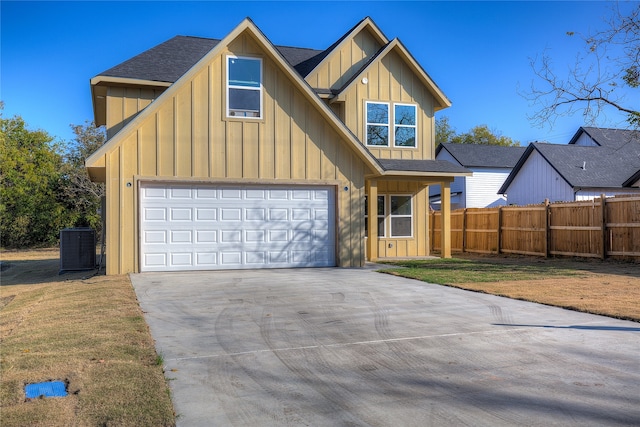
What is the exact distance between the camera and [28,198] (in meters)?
31.0

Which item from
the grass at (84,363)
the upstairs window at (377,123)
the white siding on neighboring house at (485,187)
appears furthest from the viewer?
the white siding on neighboring house at (485,187)

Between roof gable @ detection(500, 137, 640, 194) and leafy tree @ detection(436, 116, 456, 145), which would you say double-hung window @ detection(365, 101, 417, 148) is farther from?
leafy tree @ detection(436, 116, 456, 145)

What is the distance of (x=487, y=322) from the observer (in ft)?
25.1

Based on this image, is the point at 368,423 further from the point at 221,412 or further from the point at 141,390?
the point at 141,390

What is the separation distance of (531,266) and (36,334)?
1377 centimetres

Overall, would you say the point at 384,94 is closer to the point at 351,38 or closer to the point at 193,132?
the point at 351,38

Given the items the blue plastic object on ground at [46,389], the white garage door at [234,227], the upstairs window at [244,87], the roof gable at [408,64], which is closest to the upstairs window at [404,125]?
the roof gable at [408,64]

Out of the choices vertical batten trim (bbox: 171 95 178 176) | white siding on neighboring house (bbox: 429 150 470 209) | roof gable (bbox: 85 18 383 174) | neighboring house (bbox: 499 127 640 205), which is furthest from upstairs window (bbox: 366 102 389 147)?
white siding on neighboring house (bbox: 429 150 470 209)

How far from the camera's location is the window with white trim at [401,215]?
20.1 m

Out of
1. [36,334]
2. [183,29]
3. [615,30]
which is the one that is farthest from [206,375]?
[183,29]

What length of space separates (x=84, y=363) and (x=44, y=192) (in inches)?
1154

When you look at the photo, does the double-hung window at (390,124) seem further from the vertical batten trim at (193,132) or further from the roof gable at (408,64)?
the vertical batten trim at (193,132)

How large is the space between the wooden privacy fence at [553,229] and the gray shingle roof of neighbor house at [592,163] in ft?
24.1

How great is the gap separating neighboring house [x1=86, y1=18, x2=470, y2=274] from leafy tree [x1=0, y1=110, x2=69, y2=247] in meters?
16.4
